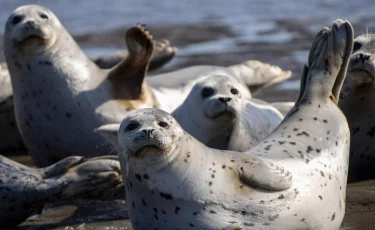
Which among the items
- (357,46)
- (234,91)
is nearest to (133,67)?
(234,91)

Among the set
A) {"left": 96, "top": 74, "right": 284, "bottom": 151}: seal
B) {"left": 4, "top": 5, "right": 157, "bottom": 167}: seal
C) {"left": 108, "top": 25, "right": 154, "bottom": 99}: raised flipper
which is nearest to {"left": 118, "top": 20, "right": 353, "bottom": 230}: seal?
{"left": 96, "top": 74, "right": 284, "bottom": 151}: seal

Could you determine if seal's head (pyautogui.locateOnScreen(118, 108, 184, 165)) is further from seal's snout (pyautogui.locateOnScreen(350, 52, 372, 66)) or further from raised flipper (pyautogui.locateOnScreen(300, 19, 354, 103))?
seal's snout (pyautogui.locateOnScreen(350, 52, 372, 66))

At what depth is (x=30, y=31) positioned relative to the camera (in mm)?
7922

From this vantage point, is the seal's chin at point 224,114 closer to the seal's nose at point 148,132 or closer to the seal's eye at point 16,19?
the seal's eye at point 16,19

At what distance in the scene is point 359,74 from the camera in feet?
23.2

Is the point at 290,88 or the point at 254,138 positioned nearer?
the point at 254,138

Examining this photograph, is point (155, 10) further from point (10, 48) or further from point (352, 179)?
point (352, 179)

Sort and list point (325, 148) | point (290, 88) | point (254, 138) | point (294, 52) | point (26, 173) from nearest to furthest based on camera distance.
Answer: point (325, 148) → point (26, 173) → point (254, 138) → point (290, 88) → point (294, 52)

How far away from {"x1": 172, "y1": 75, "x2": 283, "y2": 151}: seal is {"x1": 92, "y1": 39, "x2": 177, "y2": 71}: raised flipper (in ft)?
6.27

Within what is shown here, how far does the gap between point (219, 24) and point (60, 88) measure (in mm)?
7002

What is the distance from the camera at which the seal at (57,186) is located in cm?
652

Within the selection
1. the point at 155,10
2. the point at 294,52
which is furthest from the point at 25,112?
the point at 155,10

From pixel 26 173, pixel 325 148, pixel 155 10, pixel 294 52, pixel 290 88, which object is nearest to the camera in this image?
pixel 325 148

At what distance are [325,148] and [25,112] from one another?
259 centimetres
